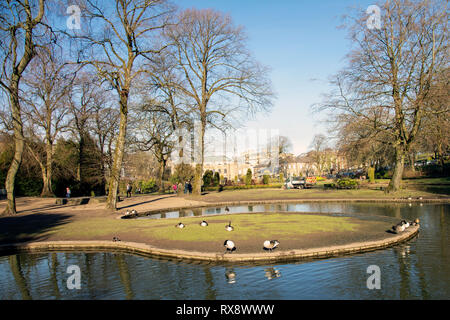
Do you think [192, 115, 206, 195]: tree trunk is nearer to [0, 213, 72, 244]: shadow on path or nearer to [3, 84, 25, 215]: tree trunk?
[0, 213, 72, 244]: shadow on path

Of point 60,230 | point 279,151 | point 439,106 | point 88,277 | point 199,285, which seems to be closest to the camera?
point 199,285

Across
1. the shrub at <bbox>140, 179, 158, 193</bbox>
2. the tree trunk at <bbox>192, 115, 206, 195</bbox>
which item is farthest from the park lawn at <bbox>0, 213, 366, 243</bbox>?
the shrub at <bbox>140, 179, 158, 193</bbox>

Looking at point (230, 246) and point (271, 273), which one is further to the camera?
point (230, 246)

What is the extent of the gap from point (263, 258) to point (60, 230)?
437 inches

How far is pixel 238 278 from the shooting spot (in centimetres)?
899

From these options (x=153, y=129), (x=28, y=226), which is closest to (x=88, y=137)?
(x=153, y=129)

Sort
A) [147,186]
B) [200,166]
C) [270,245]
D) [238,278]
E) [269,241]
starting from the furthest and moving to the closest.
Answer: [147,186], [200,166], [269,241], [270,245], [238,278]

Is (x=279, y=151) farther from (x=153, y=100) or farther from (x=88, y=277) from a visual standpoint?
(x=88, y=277)

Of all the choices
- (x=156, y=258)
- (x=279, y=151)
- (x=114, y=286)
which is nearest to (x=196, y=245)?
(x=156, y=258)

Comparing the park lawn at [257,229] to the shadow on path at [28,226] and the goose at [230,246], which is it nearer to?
the goose at [230,246]

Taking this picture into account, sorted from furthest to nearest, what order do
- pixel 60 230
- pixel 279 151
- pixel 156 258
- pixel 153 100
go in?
1. pixel 279 151
2. pixel 153 100
3. pixel 60 230
4. pixel 156 258

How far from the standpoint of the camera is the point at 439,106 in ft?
92.6

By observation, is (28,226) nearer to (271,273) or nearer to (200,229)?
(200,229)

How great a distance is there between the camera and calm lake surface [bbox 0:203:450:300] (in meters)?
7.91
